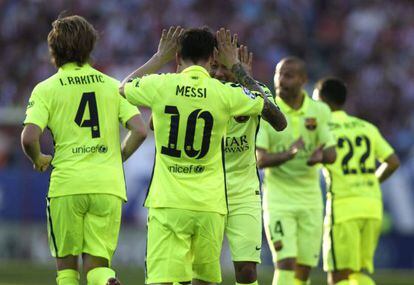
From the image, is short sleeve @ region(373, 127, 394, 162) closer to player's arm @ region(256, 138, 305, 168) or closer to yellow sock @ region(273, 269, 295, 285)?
player's arm @ region(256, 138, 305, 168)

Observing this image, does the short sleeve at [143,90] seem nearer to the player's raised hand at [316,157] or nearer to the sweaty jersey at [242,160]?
the sweaty jersey at [242,160]

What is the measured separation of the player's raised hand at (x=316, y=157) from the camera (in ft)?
37.2

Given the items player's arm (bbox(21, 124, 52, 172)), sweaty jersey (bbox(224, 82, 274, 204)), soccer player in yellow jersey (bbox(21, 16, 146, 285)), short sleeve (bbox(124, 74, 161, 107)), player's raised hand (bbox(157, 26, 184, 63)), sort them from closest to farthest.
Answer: short sleeve (bbox(124, 74, 161, 107))
player's arm (bbox(21, 124, 52, 172))
soccer player in yellow jersey (bbox(21, 16, 146, 285))
player's raised hand (bbox(157, 26, 184, 63))
sweaty jersey (bbox(224, 82, 274, 204))

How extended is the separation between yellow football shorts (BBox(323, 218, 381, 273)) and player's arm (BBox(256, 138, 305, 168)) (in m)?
1.22

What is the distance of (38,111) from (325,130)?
404cm

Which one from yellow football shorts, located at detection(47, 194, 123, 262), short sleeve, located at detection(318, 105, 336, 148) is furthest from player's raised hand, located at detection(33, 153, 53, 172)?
short sleeve, located at detection(318, 105, 336, 148)

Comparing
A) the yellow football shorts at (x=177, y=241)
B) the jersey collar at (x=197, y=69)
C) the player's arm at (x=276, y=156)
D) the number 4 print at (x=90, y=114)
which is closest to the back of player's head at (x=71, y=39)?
the number 4 print at (x=90, y=114)

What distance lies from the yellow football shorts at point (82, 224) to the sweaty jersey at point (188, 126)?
492 millimetres

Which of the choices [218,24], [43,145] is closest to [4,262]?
[43,145]

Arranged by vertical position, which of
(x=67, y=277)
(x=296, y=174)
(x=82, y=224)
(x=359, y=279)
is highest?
(x=296, y=174)

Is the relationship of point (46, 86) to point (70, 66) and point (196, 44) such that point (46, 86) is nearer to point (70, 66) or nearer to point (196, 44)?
point (70, 66)

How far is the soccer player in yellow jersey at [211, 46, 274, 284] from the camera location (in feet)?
30.9

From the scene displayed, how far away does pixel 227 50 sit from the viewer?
8570 millimetres

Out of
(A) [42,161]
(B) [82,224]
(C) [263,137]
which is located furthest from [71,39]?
(C) [263,137]
